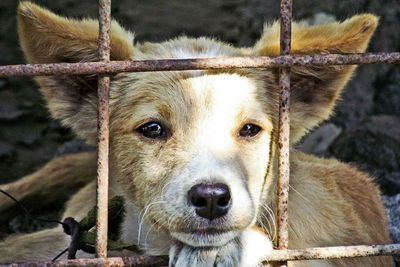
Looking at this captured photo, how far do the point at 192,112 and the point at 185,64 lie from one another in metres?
0.48

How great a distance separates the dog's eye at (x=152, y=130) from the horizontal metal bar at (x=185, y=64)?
52 cm

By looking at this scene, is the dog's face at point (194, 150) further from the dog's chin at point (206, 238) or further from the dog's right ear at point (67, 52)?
the dog's right ear at point (67, 52)

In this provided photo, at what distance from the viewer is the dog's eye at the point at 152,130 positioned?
3947mm

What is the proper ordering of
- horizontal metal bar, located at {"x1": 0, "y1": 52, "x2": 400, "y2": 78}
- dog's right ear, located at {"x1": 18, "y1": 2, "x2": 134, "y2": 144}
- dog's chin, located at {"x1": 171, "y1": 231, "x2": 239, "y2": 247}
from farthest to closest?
dog's right ear, located at {"x1": 18, "y1": 2, "x2": 134, "y2": 144} → dog's chin, located at {"x1": 171, "y1": 231, "x2": 239, "y2": 247} → horizontal metal bar, located at {"x1": 0, "y1": 52, "x2": 400, "y2": 78}

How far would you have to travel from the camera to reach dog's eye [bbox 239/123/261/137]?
3.99 m

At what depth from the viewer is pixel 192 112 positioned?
392cm

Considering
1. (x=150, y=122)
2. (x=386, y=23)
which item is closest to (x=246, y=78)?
(x=150, y=122)

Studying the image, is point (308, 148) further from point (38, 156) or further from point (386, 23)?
point (38, 156)

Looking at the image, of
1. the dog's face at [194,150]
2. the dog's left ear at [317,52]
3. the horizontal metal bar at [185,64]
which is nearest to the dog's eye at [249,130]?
the dog's face at [194,150]

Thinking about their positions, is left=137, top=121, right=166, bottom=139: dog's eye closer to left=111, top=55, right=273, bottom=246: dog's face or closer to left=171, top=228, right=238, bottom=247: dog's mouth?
left=111, top=55, right=273, bottom=246: dog's face

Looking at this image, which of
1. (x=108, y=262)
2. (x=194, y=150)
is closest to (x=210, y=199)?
(x=194, y=150)

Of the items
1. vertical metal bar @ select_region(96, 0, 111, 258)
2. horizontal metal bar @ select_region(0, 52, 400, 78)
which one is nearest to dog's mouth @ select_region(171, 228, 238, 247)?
vertical metal bar @ select_region(96, 0, 111, 258)

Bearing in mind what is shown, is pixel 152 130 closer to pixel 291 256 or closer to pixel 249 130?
pixel 249 130

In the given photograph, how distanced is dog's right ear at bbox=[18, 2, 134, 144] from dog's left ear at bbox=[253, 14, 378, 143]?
2.52 feet
